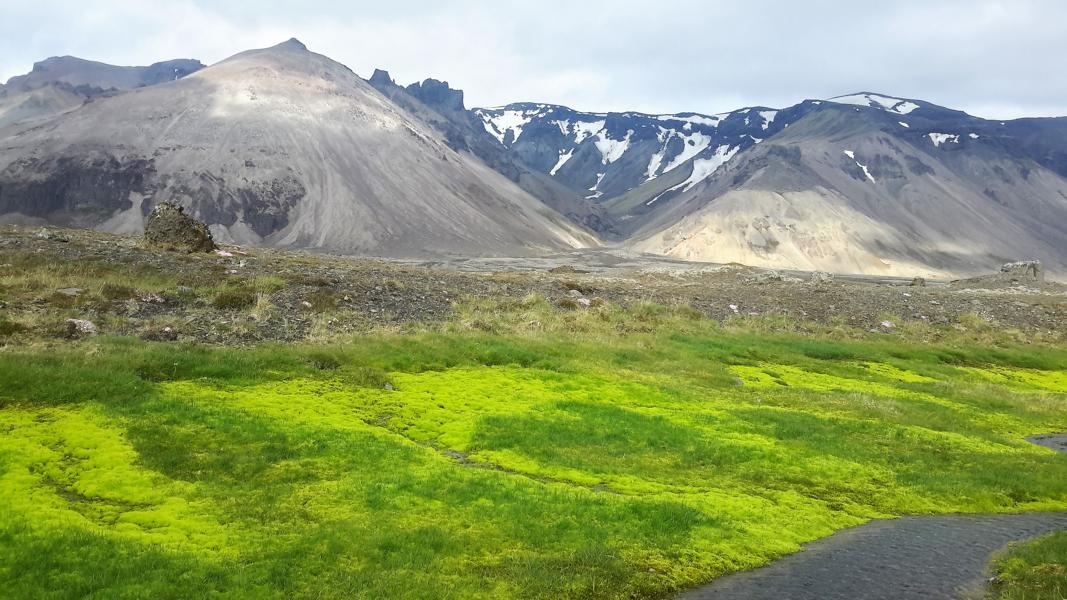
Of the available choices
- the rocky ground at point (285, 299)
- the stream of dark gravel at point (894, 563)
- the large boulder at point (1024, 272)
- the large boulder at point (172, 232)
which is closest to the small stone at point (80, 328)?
the rocky ground at point (285, 299)

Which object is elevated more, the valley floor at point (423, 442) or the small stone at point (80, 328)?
the small stone at point (80, 328)

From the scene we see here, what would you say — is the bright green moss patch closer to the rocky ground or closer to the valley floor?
the valley floor

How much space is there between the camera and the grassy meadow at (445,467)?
1295 centimetres

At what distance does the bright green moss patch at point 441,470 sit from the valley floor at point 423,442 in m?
0.09

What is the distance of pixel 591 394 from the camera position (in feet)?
99.7

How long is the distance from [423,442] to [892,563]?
13834 millimetres

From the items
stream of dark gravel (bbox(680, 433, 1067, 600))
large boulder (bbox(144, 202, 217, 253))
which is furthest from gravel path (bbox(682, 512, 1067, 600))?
large boulder (bbox(144, 202, 217, 253))

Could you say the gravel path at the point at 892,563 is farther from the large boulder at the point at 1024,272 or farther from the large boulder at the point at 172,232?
the large boulder at the point at 1024,272

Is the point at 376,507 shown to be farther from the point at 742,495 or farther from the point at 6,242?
the point at 6,242

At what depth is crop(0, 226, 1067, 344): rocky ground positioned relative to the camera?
109ft

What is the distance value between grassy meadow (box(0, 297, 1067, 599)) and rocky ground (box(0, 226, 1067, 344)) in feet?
14.5

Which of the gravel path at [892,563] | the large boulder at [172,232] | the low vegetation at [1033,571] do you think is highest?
the large boulder at [172,232]

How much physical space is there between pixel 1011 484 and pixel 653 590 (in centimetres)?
1474

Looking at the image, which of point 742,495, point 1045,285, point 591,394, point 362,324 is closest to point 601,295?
point 362,324
